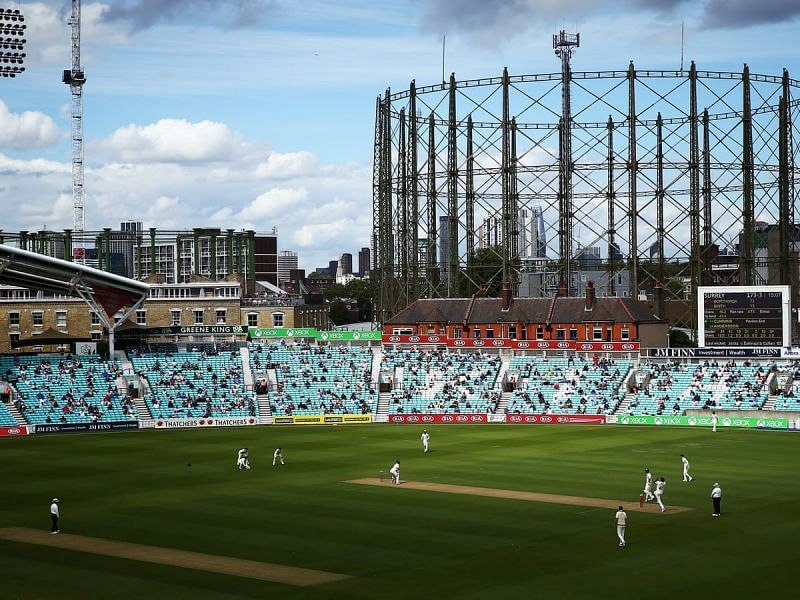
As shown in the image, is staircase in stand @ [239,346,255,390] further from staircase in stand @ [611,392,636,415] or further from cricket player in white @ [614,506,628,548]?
cricket player in white @ [614,506,628,548]

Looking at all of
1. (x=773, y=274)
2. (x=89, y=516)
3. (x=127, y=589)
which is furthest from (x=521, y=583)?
(x=773, y=274)

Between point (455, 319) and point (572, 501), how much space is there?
4933 cm

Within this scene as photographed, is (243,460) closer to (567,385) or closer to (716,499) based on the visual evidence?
(716,499)

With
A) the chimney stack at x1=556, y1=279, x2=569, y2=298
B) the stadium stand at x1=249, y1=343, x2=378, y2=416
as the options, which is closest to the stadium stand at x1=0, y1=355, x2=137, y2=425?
the stadium stand at x1=249, y1=343, x2=378, y2=416

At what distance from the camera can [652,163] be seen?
8988cm

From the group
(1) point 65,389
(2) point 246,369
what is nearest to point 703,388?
(2) point 246,369

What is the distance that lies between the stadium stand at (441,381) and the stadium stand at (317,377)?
68.7 inches

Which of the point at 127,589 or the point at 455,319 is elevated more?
the point at 455,319

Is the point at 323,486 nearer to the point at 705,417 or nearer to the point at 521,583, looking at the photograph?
the point at 521,583

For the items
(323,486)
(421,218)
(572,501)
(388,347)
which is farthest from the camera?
(421,218)

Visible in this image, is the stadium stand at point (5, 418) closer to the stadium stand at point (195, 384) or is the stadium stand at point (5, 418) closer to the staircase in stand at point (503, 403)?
the stadium stand at point (195, 384)

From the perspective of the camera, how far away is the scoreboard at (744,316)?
71562mm

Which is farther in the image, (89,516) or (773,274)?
(773,274)

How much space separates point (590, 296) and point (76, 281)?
1335 inches
